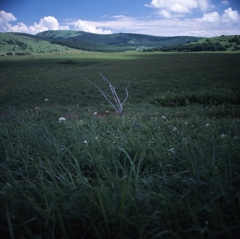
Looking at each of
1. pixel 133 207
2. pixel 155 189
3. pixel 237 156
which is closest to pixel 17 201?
pixel 133 207

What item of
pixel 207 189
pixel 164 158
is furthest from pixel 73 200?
pixel 164 158

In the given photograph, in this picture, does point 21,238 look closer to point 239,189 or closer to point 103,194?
point 103,194

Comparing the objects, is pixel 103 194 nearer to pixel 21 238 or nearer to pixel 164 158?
pixel 21 238

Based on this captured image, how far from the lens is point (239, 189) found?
1805 millimetres

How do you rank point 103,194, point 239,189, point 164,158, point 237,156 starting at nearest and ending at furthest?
point 103,194, point 239,189, point 237,156, point 164,158

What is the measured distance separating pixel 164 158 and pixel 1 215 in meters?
1.81

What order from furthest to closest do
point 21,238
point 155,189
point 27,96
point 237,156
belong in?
point 27,96
point 237,156
point 155,189
point 21,238

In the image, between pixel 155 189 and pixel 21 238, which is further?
pixel 155 189

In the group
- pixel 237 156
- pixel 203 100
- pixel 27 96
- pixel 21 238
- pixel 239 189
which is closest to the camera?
pixel 21 238

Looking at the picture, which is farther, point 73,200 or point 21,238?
point 73,200

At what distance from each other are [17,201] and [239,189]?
184 centimetres

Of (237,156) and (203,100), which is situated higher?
(237,156)

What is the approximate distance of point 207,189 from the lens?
1870mm

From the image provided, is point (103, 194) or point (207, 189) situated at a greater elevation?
point (103, 194)
